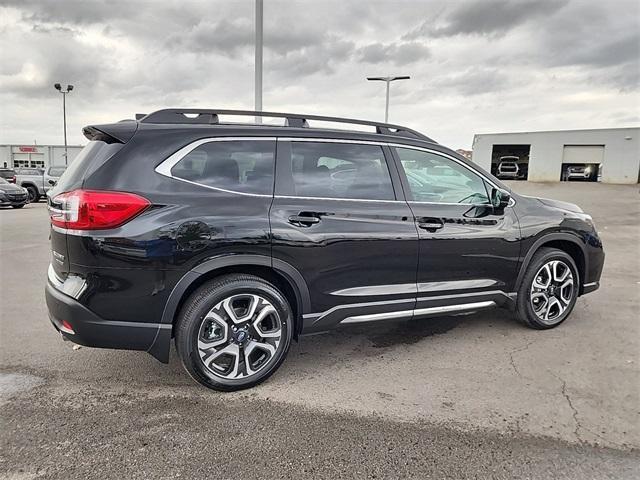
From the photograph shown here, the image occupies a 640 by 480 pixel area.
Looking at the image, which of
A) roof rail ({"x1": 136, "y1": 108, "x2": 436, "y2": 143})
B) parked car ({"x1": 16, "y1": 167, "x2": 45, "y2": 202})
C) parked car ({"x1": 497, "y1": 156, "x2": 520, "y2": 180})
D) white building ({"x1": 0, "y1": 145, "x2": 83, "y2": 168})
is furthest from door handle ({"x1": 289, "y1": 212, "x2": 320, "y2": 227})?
white building ({"x1": 0, "y1": 145, "x2": 83, "y2": 168})

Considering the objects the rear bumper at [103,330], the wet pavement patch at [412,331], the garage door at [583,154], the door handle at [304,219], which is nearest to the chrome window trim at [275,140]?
the door handle at [304,219]

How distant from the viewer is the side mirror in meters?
4.01

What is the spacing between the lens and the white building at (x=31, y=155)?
208ft

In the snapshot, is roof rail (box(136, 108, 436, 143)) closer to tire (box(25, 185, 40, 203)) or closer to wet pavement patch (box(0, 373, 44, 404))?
wet pavement patch (box(0, 373, 44, 404))

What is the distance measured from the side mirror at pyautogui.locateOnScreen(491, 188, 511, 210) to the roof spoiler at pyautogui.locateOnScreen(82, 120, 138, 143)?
2.94 m

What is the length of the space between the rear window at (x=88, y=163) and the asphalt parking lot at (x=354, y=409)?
1396mm

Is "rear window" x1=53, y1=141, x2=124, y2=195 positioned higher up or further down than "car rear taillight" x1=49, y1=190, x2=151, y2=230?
higher up

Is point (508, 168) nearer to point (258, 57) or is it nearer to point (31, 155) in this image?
point (258, 57)

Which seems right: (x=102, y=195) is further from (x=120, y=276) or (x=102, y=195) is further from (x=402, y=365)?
(x=402, y=365)

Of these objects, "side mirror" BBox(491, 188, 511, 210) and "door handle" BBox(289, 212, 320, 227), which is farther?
"side mirror" BBox(491, 188, 511, 210)

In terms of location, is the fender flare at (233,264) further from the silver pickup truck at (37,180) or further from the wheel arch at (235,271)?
the silver pickup truck at (37,180)

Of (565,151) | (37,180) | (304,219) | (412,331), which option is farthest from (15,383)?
(565,151)

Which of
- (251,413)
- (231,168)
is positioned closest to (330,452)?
(251,413)

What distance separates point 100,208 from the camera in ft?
8.97
